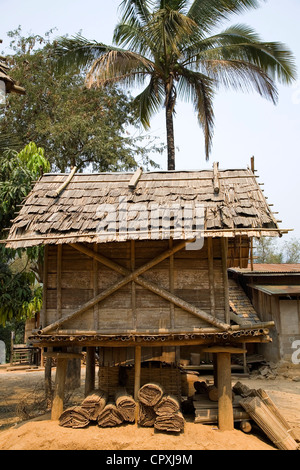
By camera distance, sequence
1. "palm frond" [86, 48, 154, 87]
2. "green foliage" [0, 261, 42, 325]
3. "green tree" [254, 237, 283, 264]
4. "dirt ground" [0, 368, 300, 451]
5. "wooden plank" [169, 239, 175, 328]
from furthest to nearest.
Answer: "green tree" [254, 237, 283, 264]
"palm frond" [86, 48, 154, 87]
"green foliage" [0, 261, 42, 325]
"wooden plank" [169, 239, 175, 328]
"dirt ground" [0, 368, 300, 451]

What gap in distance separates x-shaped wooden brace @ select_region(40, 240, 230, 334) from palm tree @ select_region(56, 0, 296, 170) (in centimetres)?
762

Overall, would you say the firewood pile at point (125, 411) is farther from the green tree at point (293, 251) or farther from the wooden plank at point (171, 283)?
the green tree at point (293, 251)

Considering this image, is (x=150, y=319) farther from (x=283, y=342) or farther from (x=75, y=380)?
(x=283, y=342)

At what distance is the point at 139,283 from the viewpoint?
29.8ft

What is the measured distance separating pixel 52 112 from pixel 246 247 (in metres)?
13.2

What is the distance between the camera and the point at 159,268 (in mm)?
9219

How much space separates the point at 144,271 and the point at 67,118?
40.9 ft

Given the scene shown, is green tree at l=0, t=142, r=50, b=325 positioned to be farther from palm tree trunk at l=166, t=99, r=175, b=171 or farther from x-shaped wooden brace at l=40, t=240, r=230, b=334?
palm tree trunk at l=166, t=99, r=175, b=171

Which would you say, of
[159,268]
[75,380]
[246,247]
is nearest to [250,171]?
[246,247]

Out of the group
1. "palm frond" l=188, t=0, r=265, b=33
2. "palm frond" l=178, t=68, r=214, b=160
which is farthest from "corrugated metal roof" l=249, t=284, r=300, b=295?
"palm frond" l=188, t=0, r=265, b=33

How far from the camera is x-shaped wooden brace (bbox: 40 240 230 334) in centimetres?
887

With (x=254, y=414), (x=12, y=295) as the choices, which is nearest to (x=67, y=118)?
(x=12, y=295)

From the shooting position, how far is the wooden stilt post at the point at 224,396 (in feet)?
29.1

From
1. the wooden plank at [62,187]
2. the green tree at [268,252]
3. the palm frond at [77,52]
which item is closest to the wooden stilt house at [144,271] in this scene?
the wooden plank at [62,187]
